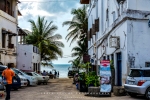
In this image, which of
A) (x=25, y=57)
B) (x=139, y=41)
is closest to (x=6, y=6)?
(x=25, y=57)

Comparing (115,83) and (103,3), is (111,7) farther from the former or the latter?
(115,83)

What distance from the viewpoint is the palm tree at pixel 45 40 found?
1680 inches

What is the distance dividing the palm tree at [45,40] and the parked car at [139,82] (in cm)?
2890

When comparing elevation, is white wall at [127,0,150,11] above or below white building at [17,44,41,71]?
above

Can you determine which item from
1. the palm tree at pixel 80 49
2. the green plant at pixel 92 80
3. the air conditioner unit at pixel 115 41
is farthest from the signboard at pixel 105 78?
the palm tree at pixel 80 49

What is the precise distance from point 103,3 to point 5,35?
11101 mm

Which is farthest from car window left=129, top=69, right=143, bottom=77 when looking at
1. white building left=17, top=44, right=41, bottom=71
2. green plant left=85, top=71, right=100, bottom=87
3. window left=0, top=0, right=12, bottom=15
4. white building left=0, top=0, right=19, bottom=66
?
white building left=17, top=44, right=41, bottom=71

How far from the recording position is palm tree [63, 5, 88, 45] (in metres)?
42.3

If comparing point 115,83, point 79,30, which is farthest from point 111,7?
point 79,30

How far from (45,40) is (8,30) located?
1333cm

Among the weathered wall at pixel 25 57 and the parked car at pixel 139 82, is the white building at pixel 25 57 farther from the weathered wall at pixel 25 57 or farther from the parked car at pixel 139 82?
the parked car at pixel 139 82

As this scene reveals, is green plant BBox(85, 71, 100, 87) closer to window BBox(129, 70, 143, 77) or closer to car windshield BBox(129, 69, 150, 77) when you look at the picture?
window BBox(129, 70, 143, 77)

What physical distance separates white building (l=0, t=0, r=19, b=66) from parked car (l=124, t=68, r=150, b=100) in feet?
54.7

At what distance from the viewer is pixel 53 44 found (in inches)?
1724
